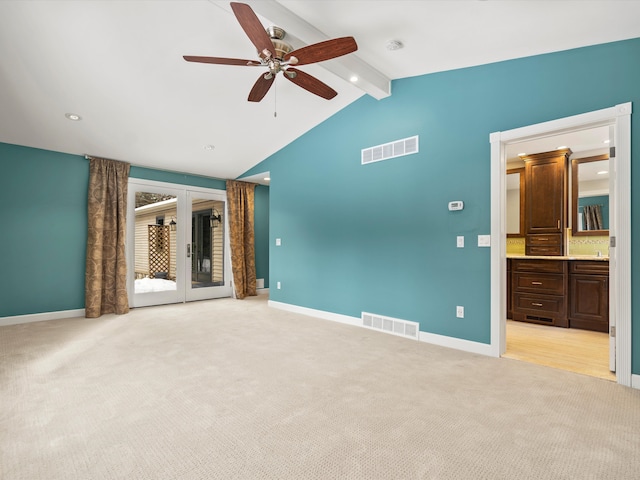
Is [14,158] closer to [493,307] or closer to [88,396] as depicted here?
[88,396]

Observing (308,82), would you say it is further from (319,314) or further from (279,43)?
(319,314)

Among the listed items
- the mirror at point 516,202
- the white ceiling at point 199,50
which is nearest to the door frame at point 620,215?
the white ceiling at point 199,50

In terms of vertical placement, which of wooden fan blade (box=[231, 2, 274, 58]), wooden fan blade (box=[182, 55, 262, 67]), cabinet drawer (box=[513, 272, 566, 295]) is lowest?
cabinet drawer (box=[513, 272, 566, 295])

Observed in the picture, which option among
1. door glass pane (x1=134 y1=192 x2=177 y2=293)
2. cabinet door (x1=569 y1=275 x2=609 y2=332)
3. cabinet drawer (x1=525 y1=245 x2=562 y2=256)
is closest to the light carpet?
cabinet door (x1=569 y1=275 x2=609 y2=332)

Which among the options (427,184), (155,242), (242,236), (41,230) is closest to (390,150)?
(427,184)

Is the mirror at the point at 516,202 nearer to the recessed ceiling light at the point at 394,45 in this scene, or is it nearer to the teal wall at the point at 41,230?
the recessed ceiling light at the point at 394,45

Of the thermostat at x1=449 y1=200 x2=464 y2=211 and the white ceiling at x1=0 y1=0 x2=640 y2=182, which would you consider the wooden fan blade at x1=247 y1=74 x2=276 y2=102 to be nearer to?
the white ceiling at x1=0 y1=0 x2=640 y2=182

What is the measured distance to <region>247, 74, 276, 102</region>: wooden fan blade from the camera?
2.87 meters

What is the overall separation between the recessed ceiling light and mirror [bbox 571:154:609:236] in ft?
11.3

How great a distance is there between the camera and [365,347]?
12.2 ft

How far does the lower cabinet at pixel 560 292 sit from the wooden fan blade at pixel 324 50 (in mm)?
4054

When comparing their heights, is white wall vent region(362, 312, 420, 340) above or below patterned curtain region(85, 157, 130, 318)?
below

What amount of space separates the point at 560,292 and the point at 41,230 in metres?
7.56

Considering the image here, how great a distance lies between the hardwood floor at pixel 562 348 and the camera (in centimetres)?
314
